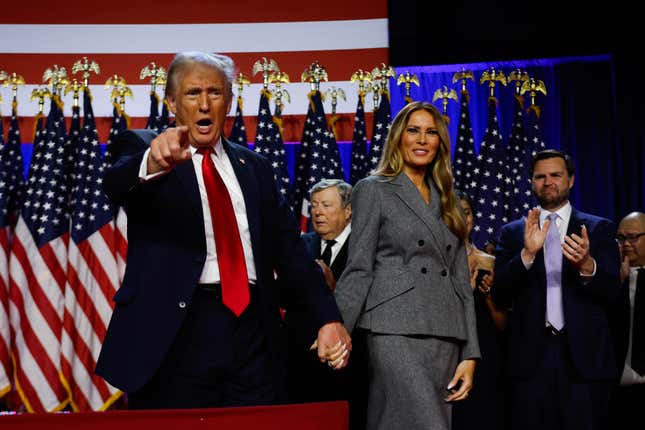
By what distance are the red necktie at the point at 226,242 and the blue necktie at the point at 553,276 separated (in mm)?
2467

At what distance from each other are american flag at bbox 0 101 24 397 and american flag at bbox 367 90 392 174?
111 inches

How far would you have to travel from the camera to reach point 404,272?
301 cm

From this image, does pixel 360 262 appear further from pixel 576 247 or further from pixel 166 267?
pixel 576 247

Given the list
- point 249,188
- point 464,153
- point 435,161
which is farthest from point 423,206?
point 464,153

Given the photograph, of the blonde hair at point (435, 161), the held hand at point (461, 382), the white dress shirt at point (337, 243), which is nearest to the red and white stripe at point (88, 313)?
the white dress shirt at point (337, 243)

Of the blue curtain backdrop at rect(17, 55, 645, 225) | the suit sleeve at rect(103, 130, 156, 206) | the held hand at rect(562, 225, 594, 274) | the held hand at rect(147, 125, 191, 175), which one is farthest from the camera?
the blue curtain backdrop at rect(17, 55, 645, 225)

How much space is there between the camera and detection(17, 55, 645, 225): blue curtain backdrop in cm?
659

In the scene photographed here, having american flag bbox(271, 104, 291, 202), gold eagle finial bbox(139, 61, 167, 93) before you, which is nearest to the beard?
american flag bbox(271, 104, 291, 202)

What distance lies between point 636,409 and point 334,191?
216 cm

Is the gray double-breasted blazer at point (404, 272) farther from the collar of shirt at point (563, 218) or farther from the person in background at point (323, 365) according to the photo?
the collar of shirt at point (563, 218)

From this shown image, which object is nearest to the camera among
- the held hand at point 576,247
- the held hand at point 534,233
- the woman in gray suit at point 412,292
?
the woman in gray suit at point 412,292

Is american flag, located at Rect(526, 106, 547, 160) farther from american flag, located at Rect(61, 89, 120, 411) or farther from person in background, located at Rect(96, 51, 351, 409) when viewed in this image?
person in background, located at Rect(96, 51, 351, 409)

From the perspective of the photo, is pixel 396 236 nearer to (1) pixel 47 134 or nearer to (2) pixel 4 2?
(1) pixel 47 134

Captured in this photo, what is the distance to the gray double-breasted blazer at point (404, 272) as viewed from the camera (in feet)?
9.75
